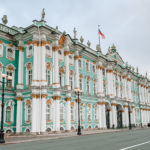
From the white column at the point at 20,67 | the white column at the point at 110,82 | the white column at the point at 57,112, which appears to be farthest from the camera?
the white column at the point at 110,82

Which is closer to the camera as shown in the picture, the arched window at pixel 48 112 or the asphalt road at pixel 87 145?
the asphalt road at pixel 87 145

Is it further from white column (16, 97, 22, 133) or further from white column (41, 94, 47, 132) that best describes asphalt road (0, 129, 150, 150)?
white column (16, 97, 22, 133)

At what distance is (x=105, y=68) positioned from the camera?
160 ft

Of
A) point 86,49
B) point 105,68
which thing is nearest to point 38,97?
point 86,49

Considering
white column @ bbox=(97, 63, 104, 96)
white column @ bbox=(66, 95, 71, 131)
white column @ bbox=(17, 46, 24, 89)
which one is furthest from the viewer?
white column @ bbox=(97, 63, 104, 96)

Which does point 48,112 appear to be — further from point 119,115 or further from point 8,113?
point 119,115

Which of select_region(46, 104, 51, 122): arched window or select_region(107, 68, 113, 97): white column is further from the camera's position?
select_region(107, 68, 113, 97): white column

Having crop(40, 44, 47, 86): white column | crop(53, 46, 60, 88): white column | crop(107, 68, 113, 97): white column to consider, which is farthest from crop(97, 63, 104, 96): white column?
crop(40, 44, 47, 86): white column

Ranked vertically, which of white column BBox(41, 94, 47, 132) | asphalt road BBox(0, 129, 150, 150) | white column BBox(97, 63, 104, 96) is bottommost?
asphalt road BBox(0, 129, 150, 150)

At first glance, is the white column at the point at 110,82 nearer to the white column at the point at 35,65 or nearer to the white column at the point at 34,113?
the white column at the point at 35,65

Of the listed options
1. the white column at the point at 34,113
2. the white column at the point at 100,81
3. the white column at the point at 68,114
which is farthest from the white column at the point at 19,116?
the white column at the point at 100,81

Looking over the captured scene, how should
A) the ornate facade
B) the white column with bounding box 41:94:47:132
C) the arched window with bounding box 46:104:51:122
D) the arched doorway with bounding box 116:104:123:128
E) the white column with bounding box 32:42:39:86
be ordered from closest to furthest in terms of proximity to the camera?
the white column with bounding box 41:94:47:132 → the white column with bounding box 32:42:39:86 → the ornate facade → the arched window with bounding box 46:104:51:122 → the arched doorway with bounding box 116:104:123:128

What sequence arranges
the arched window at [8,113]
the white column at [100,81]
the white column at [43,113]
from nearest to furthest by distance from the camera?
the white column at [43,113], the arched window at [8,113], the white column at [100,81]

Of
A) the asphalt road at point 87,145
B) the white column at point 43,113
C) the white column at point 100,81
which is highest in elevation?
the white column at point 100,81
